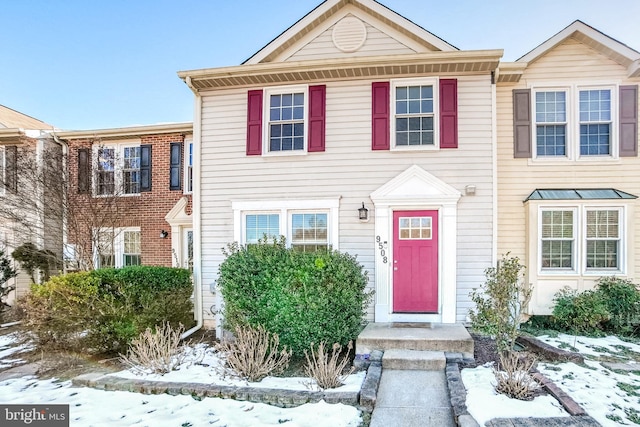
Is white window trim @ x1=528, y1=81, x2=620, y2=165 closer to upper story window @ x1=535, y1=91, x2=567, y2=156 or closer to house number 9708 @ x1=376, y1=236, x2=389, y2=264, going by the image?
upper story window @ x1=535, y1=91, x2=567, y2=156

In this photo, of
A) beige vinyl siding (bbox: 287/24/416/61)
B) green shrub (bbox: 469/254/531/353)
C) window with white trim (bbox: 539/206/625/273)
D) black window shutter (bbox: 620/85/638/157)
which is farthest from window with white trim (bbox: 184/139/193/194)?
black window shutter (bbox: 620/85/638/157)

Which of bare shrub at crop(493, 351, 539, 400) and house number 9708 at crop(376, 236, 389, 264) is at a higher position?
house number 9708 at crop(376, 236, 389, 264)

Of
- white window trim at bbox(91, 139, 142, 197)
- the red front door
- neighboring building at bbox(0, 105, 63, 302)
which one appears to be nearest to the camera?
Result: the red front door

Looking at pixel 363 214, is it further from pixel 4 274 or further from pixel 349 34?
pixel 4 274

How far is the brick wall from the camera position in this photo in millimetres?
9953

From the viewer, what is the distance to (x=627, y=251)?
699 cm

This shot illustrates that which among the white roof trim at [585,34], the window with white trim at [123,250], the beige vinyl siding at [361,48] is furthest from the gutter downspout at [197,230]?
the white roof trim at [585,34]

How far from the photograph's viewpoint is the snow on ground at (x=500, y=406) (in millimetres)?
Answer: 3570

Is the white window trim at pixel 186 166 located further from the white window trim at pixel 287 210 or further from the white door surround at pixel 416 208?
the white door surround at pixel 416 208

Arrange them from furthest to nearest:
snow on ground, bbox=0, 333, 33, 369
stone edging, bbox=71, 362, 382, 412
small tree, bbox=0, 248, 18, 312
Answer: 1. small tree, bbox=0, 248, 18, 312
2. snow on ground, bbox=0, 333, 33, 369
3. stone edging, bbox=71, 362, 382, 412

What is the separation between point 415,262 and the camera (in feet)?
22.9

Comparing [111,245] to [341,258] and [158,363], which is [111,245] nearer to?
[158,363]

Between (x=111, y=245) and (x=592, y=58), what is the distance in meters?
12.3

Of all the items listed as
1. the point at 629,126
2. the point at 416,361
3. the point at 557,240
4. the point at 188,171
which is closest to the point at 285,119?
the point at 188,171
